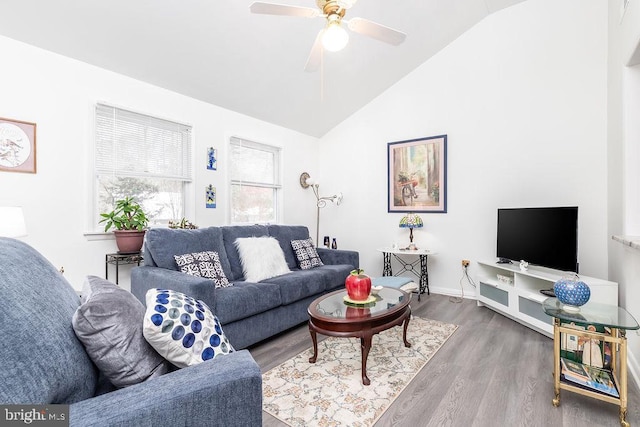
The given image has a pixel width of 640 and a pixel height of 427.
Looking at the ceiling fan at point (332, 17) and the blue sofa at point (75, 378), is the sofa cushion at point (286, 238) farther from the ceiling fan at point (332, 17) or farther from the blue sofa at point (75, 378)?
the blue sofa at point (75, 378)

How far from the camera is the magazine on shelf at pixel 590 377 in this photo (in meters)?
1.73

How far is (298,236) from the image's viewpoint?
4.01m

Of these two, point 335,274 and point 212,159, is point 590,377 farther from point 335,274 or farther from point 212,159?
point 212,159

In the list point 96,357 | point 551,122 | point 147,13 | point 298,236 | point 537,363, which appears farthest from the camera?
point 298,236

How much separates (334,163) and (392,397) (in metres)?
3.88

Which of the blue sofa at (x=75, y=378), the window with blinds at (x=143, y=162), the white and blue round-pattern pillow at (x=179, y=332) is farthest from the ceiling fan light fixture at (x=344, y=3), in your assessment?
the window with blinds at (x=143, y=162)

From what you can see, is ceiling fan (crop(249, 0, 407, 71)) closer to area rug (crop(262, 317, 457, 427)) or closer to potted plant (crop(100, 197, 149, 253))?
potted plant (crop(100, 197, 149, 253))

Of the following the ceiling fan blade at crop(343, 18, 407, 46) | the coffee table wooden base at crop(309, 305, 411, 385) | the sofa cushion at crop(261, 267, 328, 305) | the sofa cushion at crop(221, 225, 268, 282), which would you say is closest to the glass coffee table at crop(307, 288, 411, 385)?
the coffee table wooden base at crop(309, 305, 411, 385)

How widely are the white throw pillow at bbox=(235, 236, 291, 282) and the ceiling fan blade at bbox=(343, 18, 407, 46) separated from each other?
215 cm

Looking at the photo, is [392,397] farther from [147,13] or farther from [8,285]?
[147,13]

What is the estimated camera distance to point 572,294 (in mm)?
1859

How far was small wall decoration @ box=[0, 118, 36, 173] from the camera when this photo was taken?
7.58 feet

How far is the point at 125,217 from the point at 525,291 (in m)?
3.81

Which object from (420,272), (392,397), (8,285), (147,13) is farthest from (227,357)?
(420,272)
